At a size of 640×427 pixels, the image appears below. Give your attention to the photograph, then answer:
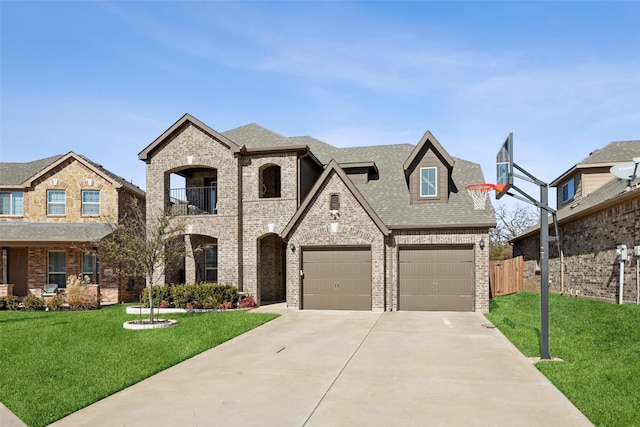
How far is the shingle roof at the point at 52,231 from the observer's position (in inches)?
847

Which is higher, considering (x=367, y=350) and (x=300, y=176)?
(x=300, y=176)

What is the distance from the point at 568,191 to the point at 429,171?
12790mm

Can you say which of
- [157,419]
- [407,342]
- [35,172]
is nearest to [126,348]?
[157,419]

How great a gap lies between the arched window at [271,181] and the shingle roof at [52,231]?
288 inches

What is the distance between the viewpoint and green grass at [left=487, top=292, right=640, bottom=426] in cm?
723

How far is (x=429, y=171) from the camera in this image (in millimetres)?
20141

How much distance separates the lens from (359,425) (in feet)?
21.5

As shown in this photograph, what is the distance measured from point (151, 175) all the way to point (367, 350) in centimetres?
1475

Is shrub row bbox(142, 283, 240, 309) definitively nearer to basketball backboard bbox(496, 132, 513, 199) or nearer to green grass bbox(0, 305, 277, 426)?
green grass bbox(0, 305, 277, 426)

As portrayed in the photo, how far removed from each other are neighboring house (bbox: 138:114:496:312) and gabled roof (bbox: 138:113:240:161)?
5cm

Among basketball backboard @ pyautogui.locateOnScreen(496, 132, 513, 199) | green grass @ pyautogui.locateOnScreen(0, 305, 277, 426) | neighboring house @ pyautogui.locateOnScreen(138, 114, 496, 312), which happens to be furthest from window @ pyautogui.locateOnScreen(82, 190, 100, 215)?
basketball backboard @ pyautogui.locateOnScreen(496, 132, 513, 199)

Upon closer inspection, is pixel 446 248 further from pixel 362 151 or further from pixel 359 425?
pixel 359 425

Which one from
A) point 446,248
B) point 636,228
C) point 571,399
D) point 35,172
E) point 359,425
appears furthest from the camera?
point 35,172

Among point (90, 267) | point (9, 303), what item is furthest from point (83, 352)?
point (90, 267)
